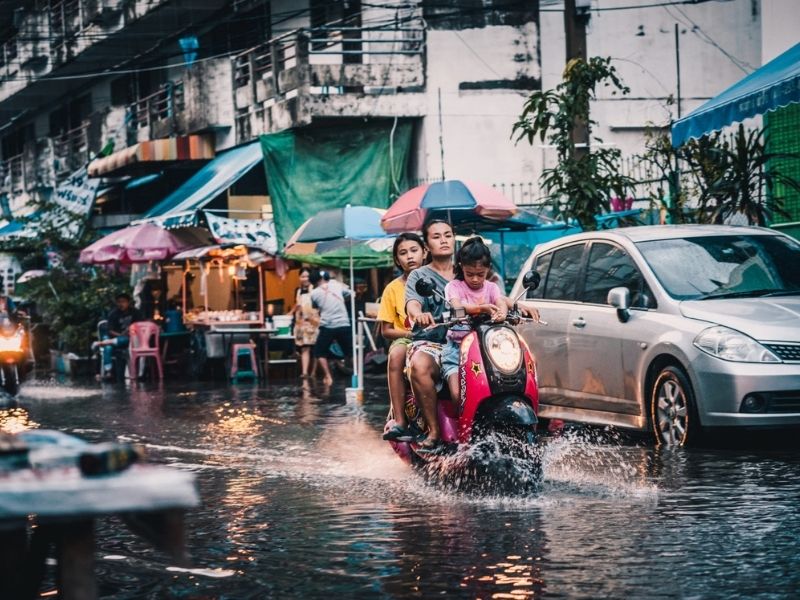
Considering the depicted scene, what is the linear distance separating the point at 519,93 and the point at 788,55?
1243cm

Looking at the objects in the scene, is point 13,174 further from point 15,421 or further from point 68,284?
point 15,421

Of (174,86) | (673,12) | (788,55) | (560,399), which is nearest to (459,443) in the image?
(560,399)

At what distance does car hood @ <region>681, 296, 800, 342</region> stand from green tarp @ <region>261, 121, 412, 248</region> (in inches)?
684

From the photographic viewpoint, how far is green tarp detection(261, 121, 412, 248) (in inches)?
1116

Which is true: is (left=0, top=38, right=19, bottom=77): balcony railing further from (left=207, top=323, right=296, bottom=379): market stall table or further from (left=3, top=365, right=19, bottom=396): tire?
(left=3, top=365, right=19, bottom=396): tire

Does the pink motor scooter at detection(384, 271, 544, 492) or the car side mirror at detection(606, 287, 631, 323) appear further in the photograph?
the car side mirror at detection(606, 287, 631, 323)

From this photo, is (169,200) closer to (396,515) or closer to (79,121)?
(79,121)

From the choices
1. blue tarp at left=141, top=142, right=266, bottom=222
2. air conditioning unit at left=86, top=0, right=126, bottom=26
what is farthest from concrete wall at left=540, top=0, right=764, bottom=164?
air conditioning unit at left=86, top=0, right=126, bottom=26

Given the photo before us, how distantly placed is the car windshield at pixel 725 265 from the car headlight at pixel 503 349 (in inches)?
103

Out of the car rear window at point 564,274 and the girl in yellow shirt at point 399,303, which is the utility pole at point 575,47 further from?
the girl in yellow shirt at point 399,303

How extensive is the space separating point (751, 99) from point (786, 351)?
5.44m

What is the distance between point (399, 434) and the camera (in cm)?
982

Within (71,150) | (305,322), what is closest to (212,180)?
(305,322)

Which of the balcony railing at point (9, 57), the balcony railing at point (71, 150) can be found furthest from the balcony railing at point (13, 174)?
the balcony railing at point (71, 150)
